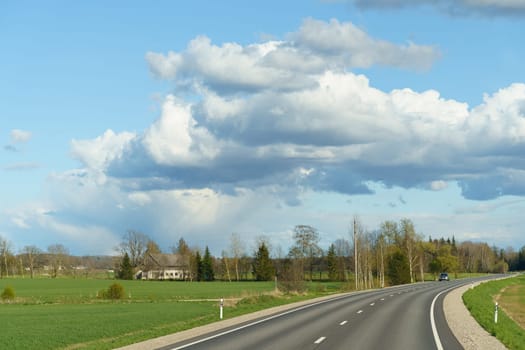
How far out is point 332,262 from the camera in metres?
136

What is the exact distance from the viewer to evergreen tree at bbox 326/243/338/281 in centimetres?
13488

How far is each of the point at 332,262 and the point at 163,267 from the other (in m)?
60.5

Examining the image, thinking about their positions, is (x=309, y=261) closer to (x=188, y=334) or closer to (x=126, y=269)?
(x=126, y=269)

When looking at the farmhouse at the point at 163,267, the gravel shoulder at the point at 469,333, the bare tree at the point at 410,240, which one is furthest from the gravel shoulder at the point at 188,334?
the farmhouse at the point at 163,267

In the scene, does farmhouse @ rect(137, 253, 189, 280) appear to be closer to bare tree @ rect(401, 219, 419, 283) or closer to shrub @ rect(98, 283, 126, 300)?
bare tree @ rect(401, 219, 419, 283)

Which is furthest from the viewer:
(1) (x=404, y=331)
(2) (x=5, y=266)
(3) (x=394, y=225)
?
(2) (x=5, y=266)

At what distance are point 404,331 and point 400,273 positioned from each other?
80016 millimetres

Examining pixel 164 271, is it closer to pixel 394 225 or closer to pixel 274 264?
pixel 274 264

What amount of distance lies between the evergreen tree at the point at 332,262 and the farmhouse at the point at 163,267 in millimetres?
43186

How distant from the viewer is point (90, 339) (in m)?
26.5

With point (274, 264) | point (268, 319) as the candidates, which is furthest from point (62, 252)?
point (268, 319)

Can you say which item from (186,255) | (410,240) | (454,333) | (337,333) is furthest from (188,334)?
(186,255)

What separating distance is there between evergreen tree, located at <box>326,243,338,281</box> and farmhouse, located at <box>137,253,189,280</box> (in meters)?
43.2

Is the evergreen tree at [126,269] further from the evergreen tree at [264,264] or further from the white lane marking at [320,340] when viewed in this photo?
the white lane marking at [320,340]
